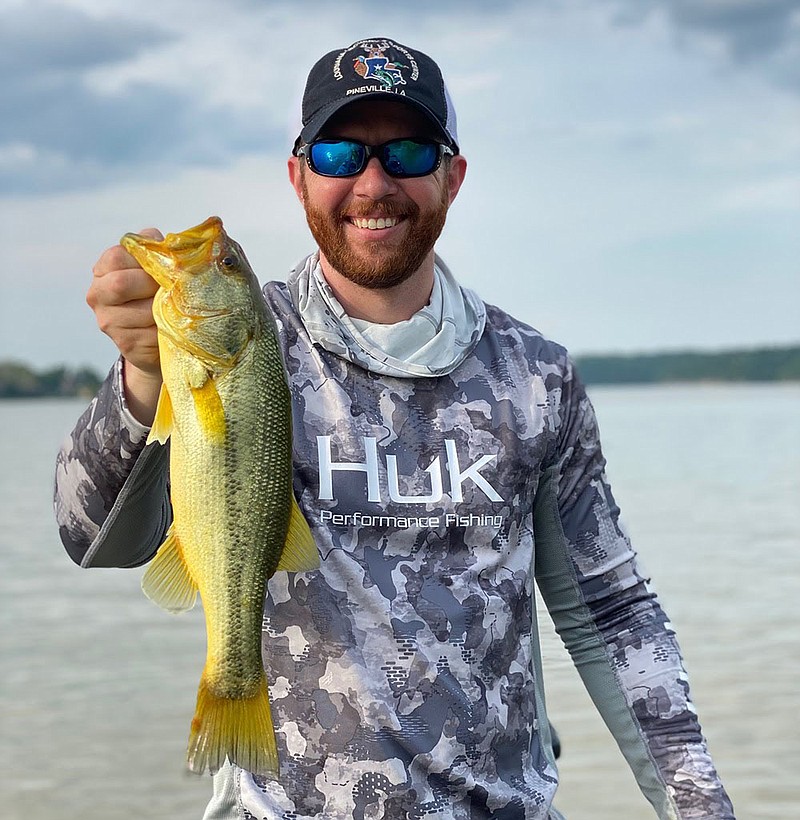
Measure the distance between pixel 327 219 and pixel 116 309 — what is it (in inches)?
35.8

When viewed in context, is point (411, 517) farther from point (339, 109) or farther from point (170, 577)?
point (339, 109)

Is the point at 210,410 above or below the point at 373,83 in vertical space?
below

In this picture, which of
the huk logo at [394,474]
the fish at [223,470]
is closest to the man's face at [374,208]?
the huk logo at [394,474]

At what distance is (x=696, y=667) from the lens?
11.1 metres

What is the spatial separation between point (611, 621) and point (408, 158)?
1.45 m

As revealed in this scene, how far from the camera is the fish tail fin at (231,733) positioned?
261 cm

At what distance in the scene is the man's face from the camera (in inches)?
127

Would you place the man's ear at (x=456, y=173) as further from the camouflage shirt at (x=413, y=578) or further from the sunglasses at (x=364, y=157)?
the camouflage shirt at (x=413, y=578)

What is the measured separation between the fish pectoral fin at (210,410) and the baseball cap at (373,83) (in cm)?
103

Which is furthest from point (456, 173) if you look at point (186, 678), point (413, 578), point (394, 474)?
point (186, 678)

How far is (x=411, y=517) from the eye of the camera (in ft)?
10.1

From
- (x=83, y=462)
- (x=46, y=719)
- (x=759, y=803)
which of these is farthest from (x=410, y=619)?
(x=46, y=719)

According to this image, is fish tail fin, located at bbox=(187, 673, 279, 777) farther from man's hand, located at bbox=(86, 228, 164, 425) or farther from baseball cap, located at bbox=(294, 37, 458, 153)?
baseball cap, located at bbox=(294, 37, 458, 153)

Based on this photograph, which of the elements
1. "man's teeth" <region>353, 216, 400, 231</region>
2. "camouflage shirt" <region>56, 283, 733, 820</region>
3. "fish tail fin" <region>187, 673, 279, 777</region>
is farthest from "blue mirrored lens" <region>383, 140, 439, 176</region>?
"fish tail fin" <region>187, 673, 279, 777</region>
